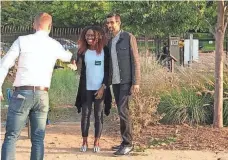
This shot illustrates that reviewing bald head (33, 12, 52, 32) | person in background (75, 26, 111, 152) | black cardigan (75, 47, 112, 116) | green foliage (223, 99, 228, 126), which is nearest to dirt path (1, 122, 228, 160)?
person in background (75, 26, 111, 152)

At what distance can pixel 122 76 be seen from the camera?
6176 mm

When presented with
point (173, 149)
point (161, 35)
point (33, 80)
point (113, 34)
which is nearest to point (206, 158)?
point (173, 149)

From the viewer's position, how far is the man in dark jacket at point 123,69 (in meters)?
6.12

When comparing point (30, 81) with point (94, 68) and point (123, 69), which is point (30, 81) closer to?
point (94, 68)

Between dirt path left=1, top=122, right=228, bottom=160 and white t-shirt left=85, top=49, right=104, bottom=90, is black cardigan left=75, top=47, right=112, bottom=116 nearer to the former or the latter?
white t-shirt left=85, top=49, right=104, bottom=90

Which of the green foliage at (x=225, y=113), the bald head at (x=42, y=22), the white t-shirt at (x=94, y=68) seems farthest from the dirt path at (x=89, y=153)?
the bald head at (x=42, y=22)

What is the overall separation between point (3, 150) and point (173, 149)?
98.7 inches

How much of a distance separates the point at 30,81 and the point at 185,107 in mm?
3886

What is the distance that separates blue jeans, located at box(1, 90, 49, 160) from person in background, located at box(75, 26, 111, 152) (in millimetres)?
1341

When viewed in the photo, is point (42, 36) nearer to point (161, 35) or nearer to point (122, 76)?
point (122, 76)

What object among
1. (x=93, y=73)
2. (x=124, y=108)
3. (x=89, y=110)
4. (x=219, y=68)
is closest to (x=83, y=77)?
(x=93, y=73)

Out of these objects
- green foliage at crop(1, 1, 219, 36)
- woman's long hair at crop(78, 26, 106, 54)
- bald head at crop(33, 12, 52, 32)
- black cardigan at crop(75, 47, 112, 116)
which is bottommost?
black cardigan at crop(75, 47, 112, 116)

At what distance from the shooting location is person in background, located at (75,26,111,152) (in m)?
6.23

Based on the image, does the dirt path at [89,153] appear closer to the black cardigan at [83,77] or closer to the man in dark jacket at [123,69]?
the man in dark jacket at [123,69]
